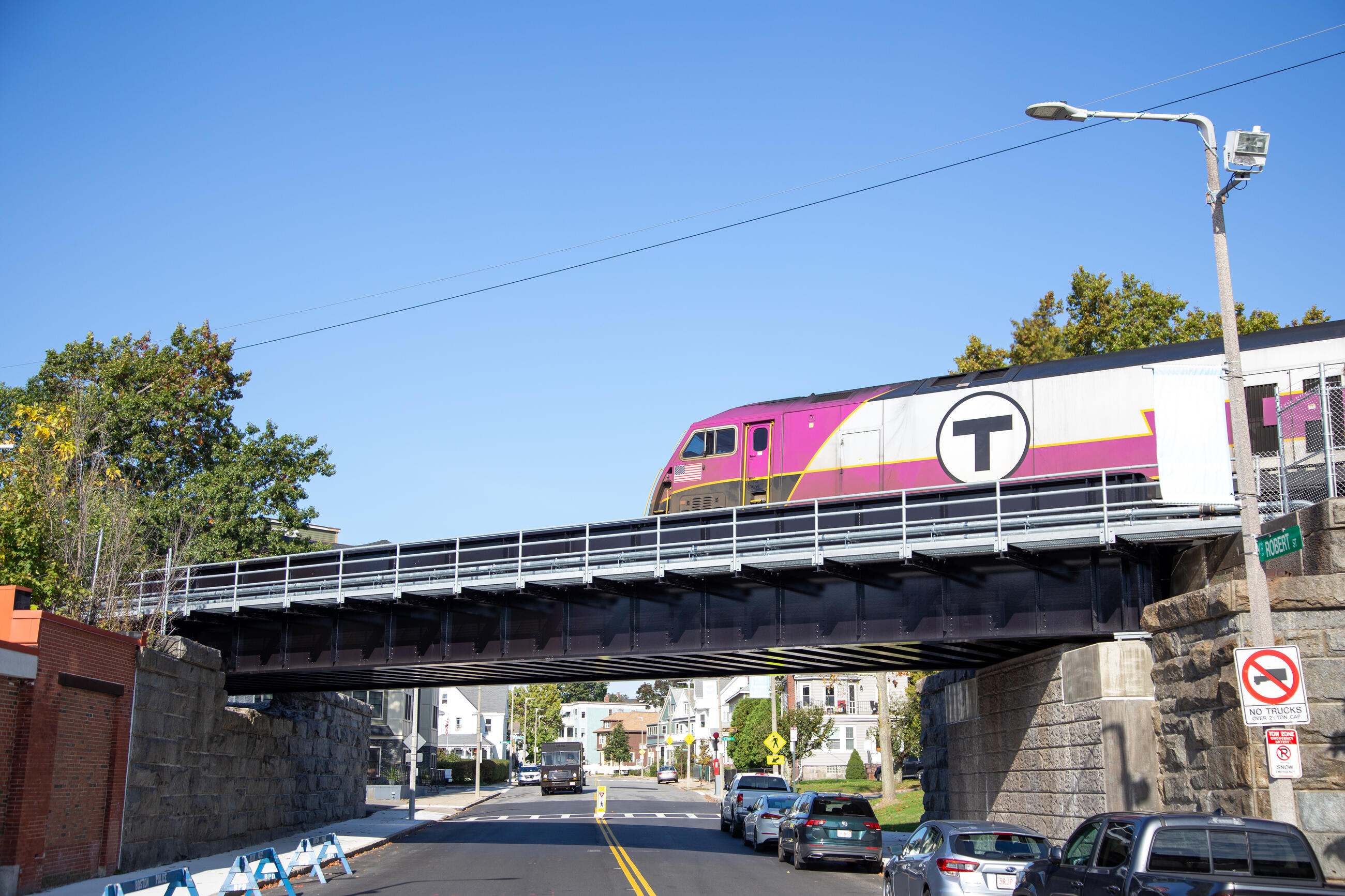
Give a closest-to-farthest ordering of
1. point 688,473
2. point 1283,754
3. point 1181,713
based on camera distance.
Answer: point 1283,754 < point 1181,713 < point 688,473

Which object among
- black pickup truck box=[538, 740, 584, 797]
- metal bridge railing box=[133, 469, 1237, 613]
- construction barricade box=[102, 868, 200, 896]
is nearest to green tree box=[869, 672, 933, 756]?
black pickup truck box=[538, 740, 584, 797]

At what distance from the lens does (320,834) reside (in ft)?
108

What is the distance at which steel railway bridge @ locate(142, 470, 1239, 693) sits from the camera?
20.2 metres

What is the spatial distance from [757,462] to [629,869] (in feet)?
32.5

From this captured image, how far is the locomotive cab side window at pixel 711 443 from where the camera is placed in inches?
1089

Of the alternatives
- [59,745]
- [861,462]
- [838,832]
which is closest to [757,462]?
[861,462]

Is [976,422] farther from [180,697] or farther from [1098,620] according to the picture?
[180,697]

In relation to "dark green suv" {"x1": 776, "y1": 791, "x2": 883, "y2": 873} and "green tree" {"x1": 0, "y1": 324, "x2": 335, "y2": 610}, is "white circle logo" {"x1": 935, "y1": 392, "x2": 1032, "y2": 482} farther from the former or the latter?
"green tree" {"x1": 0, "y1": 324, "x2": 335, "y2": 610}

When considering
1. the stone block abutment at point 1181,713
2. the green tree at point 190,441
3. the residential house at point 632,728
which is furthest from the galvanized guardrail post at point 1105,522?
the residential house at point 632,728

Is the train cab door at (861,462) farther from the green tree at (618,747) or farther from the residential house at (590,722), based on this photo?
the residential house at (590,722)

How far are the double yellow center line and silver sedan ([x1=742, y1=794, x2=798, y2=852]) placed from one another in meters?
3.48

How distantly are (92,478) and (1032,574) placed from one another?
23.4 m

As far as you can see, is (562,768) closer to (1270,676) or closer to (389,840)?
(389,840)

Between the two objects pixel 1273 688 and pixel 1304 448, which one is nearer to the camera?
pixel 1273 688
